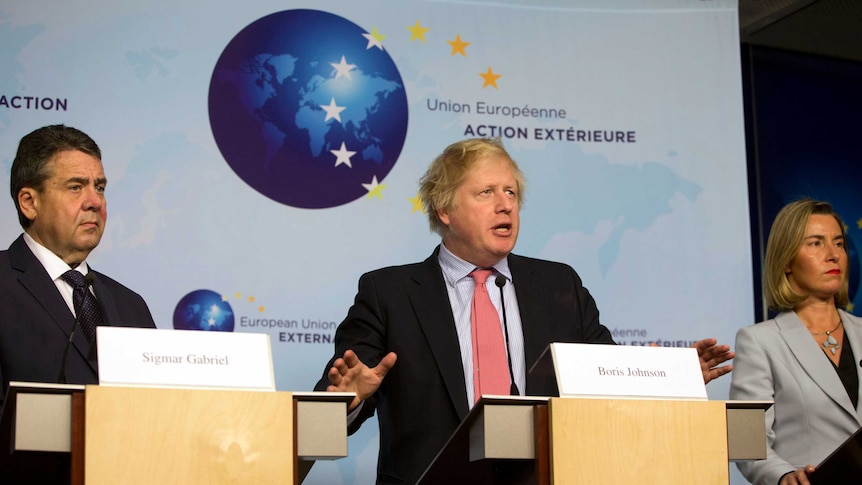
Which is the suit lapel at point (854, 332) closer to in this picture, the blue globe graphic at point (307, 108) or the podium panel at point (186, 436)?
the blue globe graphic at point (307, 108)

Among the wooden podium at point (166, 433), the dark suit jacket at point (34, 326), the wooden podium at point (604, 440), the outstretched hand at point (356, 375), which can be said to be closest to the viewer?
the wooden podium at point (166, 433)

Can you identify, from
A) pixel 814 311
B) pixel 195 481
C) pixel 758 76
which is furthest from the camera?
pixel 758 76

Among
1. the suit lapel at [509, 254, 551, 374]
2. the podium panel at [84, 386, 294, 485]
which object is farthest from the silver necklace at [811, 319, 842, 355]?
the podium panel at [84, 386, 294, 485]

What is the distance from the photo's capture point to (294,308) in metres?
4.70

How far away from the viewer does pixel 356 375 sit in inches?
110

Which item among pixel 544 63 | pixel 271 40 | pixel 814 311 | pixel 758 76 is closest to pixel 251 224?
pixel 271 40

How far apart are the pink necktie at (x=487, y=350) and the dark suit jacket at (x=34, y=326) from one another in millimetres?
1116

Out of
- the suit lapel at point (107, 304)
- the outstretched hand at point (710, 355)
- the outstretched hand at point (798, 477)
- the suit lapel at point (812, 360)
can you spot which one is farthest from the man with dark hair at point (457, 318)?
the suit lapel at point (812, 360)

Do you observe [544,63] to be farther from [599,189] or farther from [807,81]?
[807,81]

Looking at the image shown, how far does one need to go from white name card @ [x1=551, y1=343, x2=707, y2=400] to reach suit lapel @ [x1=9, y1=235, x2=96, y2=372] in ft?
4.71

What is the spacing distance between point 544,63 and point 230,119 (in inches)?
61.1

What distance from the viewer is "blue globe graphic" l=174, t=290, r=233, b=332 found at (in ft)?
15.0

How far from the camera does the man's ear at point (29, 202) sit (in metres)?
3.39

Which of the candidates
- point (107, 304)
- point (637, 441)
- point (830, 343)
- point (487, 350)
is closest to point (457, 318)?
point (487, 350)
